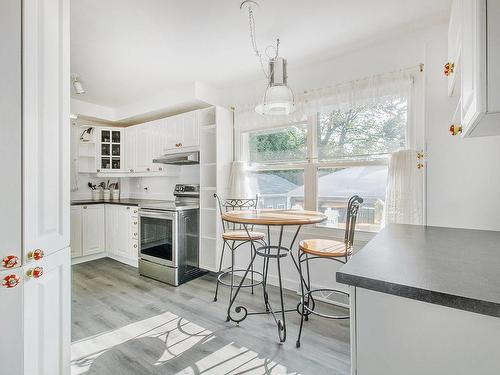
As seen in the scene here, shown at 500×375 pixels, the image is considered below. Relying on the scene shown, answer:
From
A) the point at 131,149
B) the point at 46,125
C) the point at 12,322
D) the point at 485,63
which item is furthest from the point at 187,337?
the point at 131,149

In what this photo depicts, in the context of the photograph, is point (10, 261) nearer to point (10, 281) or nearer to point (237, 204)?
point (10, 281)

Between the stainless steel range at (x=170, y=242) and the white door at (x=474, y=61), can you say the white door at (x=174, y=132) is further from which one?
the white door at (x=474, y=61)

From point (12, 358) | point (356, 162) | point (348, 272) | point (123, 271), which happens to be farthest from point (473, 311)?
point (123, 271)

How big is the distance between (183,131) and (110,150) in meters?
1.67

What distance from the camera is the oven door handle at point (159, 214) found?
10.4 ft

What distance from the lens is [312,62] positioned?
9.38 feet

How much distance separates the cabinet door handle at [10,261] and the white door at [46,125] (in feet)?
0.14

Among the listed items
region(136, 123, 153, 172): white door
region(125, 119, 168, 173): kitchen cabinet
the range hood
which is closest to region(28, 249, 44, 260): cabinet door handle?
the range hood

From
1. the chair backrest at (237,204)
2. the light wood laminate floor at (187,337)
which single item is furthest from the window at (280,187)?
the light wood laminate floor at (187,337)

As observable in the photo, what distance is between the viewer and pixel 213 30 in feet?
7.40

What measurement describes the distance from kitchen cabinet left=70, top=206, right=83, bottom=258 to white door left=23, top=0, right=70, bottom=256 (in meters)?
2.97

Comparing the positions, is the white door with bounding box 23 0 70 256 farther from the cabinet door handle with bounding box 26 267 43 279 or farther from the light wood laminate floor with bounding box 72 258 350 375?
the light wood laminate floor with bounding box 72 258 350 375

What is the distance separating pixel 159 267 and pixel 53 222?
220cm

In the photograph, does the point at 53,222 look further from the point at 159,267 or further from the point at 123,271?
the point at 123,271
